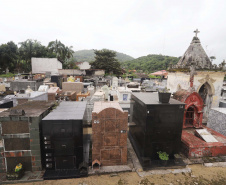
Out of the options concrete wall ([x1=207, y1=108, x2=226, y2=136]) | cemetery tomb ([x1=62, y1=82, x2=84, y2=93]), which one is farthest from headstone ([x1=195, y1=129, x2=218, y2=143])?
cemetery tomb ([x1=62, y1=82, x2=84, y2=93])

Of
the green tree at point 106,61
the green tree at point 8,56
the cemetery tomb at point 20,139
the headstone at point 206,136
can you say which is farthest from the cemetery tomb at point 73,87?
the green tree at point 8,56

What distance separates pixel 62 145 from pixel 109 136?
320 centimetres

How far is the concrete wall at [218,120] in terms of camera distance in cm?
1337

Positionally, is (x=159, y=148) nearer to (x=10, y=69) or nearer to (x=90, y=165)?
(x=90, y=165)

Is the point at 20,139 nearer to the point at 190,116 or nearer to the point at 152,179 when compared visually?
the point at 152,179

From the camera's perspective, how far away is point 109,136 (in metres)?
9.95

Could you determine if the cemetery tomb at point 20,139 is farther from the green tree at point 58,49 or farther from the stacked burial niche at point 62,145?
the green tree at point 58,49

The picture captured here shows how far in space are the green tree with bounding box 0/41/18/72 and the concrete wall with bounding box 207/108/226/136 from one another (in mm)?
58345

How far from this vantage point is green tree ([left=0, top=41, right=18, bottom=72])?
4681cm

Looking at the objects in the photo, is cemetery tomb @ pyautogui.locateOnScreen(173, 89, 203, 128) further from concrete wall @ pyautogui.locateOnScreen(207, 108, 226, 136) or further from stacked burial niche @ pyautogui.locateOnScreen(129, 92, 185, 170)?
stacked burial niche @ pyautogui.locateOnScreen(129, 92, 185, 170)

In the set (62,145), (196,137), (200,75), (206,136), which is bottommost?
(196,137)

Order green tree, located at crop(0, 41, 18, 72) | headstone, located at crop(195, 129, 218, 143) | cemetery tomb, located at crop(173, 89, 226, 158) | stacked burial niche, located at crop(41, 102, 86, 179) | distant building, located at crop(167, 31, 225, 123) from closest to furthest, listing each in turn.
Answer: stacked burial niche, located at crop(41, 102, 86, 179), cemetery tomb, located at crop(173, 89, 226, 158), headstone, located at crop(195, 129, 218, 143), distant building, located at crop(167, 31, 225, 123), green tree, located at crop(0, 41, 18, 72)

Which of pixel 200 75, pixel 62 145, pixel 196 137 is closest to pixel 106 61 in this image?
pixel 200 75

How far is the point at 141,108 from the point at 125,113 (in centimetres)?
160
